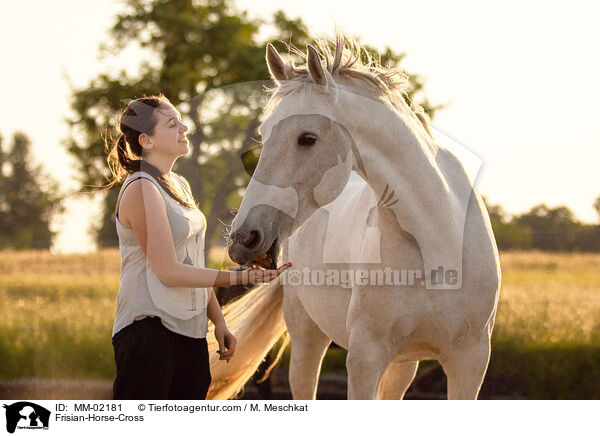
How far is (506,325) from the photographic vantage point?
544cm

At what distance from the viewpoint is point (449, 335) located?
249 centimetres

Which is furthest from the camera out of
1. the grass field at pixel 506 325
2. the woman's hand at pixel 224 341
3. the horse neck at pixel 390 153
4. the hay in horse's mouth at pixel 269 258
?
the grass field at pixel 506 325

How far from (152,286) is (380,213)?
3.18 feet

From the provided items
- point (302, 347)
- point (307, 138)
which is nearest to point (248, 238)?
point (307, 138)

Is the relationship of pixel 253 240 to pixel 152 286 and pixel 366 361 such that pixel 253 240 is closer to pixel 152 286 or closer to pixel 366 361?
pixel 152 286

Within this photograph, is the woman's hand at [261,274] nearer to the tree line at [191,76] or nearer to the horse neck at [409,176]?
the horse neck at [409,176]

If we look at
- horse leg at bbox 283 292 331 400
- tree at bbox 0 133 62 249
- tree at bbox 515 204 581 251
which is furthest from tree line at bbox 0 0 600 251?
tree at bbox 0 133 62 249

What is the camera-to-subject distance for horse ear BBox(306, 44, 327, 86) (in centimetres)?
220

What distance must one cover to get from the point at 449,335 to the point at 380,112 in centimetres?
Answer: 94

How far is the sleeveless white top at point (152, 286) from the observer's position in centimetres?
215

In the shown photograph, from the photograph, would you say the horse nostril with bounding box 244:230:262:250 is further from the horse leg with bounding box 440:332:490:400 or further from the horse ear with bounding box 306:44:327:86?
the horse leg with bounding box 440:332:490:400
